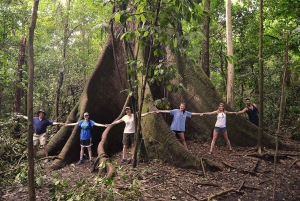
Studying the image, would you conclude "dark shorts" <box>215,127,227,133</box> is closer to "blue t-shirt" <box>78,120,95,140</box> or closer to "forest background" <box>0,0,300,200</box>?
"blue t-shirt" <box>78,120,95,140</box>

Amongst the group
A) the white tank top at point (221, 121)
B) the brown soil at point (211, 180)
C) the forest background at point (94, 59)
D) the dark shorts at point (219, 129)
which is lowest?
the brown soil at point (211, 180)

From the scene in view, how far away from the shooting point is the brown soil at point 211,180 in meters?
5.02

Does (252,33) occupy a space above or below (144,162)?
above

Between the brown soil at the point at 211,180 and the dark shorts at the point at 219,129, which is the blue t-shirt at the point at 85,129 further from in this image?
the dark shorts at the point at 219,129

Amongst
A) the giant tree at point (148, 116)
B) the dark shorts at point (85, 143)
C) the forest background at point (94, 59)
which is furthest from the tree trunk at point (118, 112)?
the forest background at point (94, 59)

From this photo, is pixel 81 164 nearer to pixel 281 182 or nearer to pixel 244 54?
pixel 281 182

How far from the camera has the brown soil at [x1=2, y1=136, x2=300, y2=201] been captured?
16.5 ft

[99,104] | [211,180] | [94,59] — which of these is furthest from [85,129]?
[94,59]

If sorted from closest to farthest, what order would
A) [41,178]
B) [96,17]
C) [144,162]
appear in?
[41,178] < [144,162] < [96,17]

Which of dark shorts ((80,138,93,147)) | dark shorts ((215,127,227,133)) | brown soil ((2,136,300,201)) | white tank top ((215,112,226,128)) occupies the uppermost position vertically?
white tank top ((215,112,226,128))

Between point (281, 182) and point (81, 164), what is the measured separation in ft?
16.6

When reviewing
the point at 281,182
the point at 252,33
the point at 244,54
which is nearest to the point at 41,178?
the point at 281,182

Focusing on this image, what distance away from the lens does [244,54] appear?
13719 millimetres

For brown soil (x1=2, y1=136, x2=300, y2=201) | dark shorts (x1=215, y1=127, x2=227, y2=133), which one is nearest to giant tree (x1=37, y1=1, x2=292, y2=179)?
brown soil (x1=2, y1=136, x2=300, y2=201)
